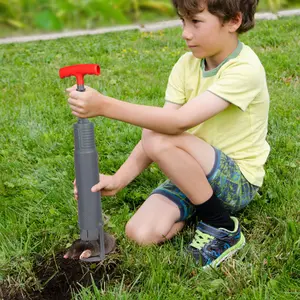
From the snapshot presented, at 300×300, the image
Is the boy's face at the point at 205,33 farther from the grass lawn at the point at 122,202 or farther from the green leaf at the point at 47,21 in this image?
the green leaf at the point at 47,21

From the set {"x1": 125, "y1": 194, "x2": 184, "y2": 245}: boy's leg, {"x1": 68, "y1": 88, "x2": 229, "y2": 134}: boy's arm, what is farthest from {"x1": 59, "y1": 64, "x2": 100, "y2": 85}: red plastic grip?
{"x1": 125, "y1": 194, "x2": 184, "y2": 245}: boy's leg

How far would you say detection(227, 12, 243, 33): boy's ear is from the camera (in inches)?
73.2

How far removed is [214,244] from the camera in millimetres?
1935

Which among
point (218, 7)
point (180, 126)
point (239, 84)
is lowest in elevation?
point (180, 126)

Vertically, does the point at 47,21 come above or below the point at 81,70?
above

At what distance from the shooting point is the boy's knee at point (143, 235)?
79.0 inches

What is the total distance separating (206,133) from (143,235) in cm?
49

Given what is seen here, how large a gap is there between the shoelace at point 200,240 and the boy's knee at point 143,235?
158mm

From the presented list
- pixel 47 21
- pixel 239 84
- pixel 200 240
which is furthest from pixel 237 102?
pixel 47 21

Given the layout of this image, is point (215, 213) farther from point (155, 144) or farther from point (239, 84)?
point (239, 84)

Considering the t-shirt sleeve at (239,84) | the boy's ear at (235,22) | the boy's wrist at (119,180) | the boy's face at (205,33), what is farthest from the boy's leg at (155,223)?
the boy's ear at (235,22)

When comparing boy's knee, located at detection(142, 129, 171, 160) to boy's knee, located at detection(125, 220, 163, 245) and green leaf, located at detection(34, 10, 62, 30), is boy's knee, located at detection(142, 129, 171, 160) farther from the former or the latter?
green leaf, located at detection(34, 10, 62, 30)

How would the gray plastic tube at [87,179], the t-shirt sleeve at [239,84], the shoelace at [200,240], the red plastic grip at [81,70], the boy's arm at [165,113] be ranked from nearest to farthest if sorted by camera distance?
the red plastic grip at [81,70] < the gray plastic tube at [87,179] < the boy's arm at [165,113] < the t-shirt sleeve at [239,84] < the shoelace at [200,240]

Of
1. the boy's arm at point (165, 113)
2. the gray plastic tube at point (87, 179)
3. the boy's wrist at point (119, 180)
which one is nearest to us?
the gray plastic tube at point (87, 179)
